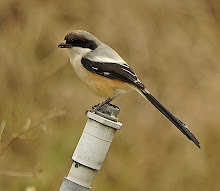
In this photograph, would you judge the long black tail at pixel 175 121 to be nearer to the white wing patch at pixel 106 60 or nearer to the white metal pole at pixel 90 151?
the white wing patch at pixel 106 60

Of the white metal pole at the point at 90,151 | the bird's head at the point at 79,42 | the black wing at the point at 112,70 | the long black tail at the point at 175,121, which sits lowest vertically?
the white metal pole at the point at 90,151

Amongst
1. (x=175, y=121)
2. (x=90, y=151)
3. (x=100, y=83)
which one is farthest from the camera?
(x=100, y=83)

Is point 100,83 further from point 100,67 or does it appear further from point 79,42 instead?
point 79,42

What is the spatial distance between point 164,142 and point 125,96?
2.65ft

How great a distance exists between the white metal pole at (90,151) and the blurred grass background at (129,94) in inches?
39.8

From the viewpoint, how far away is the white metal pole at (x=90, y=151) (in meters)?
2.69

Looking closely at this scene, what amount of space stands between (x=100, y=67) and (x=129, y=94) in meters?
2.90

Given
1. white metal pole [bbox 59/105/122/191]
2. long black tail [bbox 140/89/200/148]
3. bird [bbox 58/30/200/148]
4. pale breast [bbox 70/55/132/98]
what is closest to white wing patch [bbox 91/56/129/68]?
bird [bbox 58/30/200/148]

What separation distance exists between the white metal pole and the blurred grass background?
101cm

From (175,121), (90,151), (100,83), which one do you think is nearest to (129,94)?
(100,83)

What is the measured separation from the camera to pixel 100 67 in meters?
3.59

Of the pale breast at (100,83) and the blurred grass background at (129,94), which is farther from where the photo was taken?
the blurred grass background at (129,94)

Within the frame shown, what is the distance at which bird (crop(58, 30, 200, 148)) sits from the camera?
11.8 feet

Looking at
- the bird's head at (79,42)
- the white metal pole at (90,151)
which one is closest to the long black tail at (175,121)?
the bird's head at (79,42)
